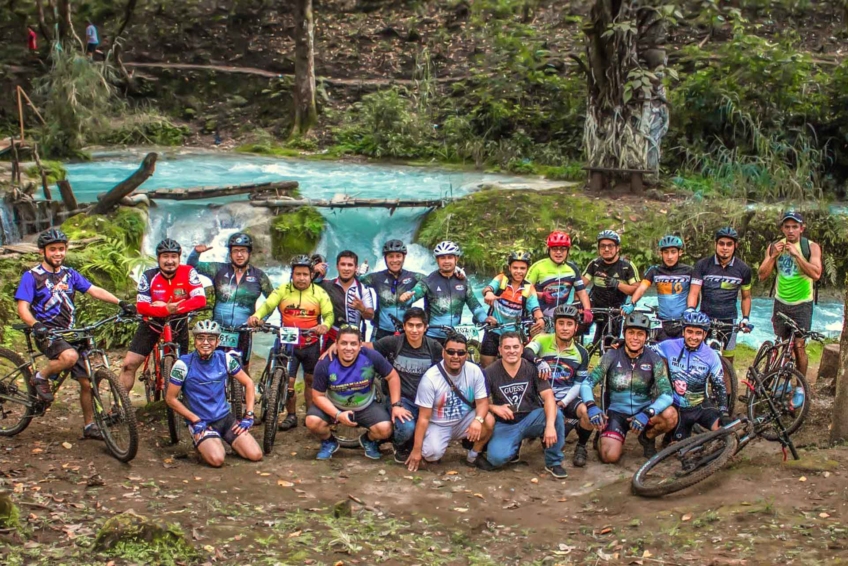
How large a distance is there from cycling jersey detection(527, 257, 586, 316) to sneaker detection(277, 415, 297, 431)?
2.72 m

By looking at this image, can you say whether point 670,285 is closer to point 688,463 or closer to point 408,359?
point 688,463

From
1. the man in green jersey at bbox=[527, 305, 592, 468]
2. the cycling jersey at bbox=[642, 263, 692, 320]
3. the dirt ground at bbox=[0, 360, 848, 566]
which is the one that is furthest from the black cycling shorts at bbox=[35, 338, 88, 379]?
the cycling jersey at bbox=[642, 263, 692, 320]

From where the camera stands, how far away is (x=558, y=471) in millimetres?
8359

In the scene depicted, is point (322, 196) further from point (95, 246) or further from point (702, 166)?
point (702, 166)

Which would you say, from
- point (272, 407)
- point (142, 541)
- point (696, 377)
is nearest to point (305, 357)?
point (272, 407)

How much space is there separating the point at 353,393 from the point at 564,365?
1911 mm

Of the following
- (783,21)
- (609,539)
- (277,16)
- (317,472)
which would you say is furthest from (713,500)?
(277,16)

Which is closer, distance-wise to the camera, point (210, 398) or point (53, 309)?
point (210, 398)

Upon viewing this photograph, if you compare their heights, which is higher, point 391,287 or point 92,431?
point 391,287

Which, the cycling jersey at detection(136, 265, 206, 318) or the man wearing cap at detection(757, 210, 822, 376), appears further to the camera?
the man wearing cap at detection(757, 210, 822, 376)

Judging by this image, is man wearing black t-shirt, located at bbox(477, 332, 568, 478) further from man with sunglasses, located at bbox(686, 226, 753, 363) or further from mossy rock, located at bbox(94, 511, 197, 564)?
mossy rock, located at bbox(94, 511, 197, 564)

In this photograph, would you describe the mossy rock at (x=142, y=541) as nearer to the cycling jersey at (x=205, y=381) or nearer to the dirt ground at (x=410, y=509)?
the dirt ground at (x=410, y=509)

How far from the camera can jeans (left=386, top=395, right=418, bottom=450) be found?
336 inches

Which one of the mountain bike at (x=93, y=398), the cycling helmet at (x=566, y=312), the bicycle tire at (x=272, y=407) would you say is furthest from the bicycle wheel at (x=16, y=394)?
the cycling helmet at (x=566, y=312)
